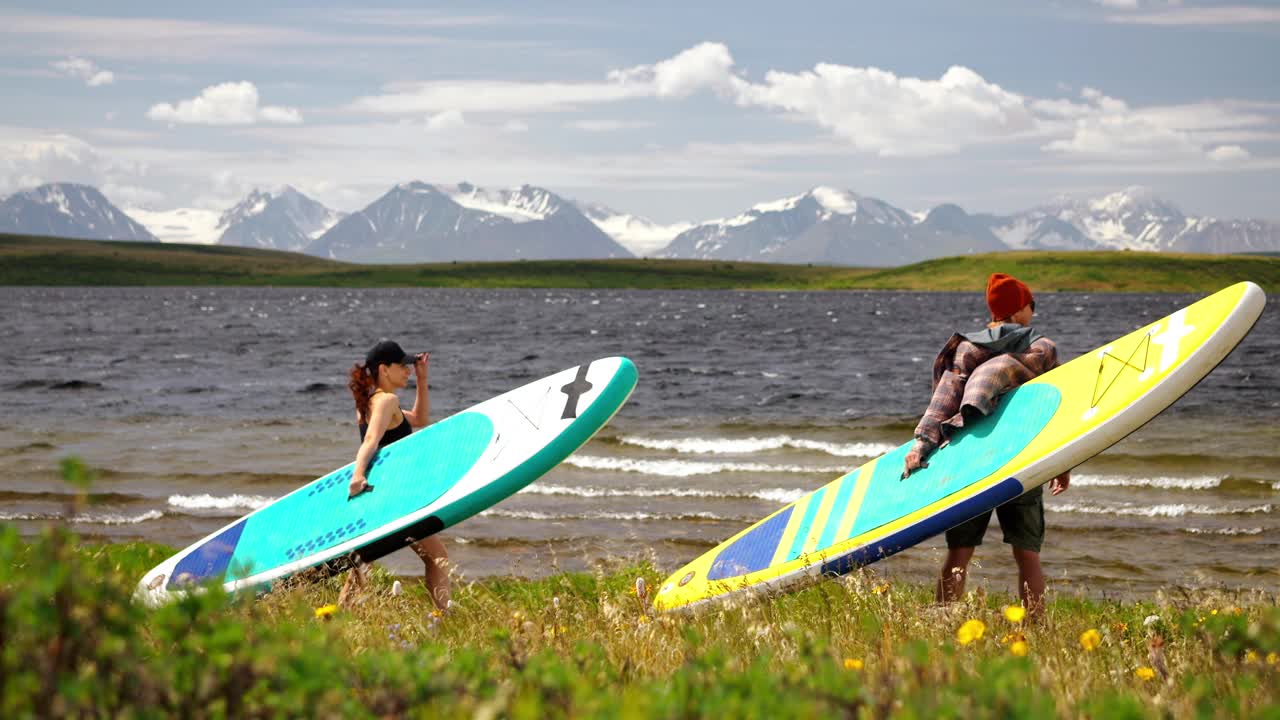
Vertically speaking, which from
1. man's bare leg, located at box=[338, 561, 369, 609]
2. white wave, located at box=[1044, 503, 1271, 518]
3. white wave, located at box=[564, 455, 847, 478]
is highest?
man's bare leg, located at box=[338, 561, 369, 609]

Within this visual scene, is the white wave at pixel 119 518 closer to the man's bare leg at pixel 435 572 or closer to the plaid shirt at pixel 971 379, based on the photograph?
the man's bare leg at pixel 435 572

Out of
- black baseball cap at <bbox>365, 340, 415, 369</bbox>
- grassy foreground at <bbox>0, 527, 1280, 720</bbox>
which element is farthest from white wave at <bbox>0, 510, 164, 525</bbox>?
grassy foreground at <bbox>0, 527, 1280, 720</bbox>

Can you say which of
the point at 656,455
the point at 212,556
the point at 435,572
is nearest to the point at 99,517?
the point at 212,556

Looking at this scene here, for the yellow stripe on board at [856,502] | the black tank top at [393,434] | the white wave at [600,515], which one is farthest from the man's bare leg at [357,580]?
the white wave at [600,515]

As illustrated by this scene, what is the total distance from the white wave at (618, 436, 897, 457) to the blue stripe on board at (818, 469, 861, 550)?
10.7m

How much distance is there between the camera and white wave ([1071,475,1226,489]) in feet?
49.4

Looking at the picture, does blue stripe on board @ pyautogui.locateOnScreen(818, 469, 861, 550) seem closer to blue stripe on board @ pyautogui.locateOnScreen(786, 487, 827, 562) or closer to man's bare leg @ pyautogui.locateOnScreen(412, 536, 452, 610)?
blue stripe on board @ pyautogui.locateOnScreen(786, 487, 827, 562)

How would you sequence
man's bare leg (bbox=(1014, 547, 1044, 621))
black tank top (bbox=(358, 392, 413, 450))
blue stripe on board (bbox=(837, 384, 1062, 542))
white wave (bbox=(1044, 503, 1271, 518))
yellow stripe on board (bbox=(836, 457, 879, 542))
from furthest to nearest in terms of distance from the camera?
white wave (bbox=(1044, 503, 1271, 518)) → black tank top (bbox=(358, 392, 413, 450)) → yellow stripe on board (bbox=(836, 457, 879, 542)) → blue stripe on board (bbox=(837, 384, 1062, 542)) → man's bare leg (bbox=(1014, 547, 1044, 621))

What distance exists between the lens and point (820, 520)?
24.5 feet

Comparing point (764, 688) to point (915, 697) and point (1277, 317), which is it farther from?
point (1277, 317)

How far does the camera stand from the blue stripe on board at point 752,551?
743cm

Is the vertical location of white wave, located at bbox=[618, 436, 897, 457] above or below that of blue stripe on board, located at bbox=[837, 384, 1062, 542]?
below

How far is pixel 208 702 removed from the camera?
2.40 metres

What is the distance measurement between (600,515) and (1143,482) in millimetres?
8164
